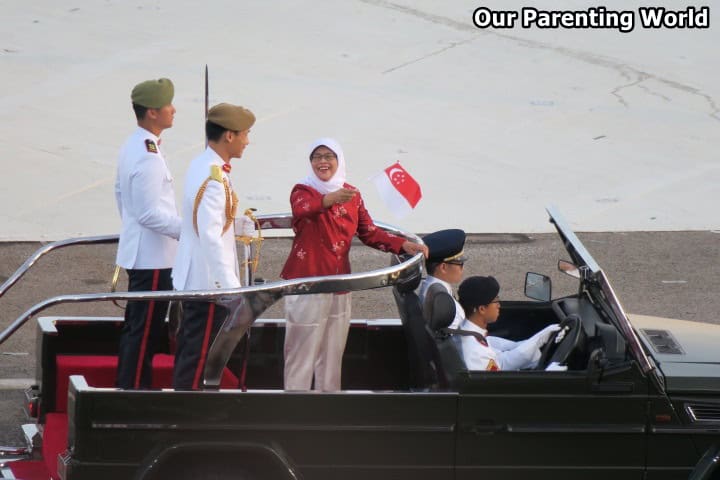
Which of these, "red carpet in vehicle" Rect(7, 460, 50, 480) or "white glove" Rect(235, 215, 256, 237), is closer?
"red carpet in vehicle" Rect(7, 460, 50, 480)

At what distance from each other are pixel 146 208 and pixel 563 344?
2.21 meters

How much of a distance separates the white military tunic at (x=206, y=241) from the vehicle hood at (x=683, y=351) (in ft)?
6.28

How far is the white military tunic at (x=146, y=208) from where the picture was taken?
21.4 ft

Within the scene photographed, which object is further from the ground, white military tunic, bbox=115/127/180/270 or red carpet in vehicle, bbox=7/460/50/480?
white military tunic, bbox=115/127/180/270

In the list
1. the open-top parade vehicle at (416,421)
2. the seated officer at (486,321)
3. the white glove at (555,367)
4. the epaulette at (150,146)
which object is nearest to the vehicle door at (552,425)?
the open-top parade vehicle at (416,421)

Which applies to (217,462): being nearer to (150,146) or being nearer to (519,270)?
(150,146)

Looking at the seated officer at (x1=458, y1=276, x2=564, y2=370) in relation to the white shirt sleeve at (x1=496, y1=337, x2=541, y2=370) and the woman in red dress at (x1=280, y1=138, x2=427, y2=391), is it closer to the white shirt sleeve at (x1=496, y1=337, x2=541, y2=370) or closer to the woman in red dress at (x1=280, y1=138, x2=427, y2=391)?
the white shirt sleeve at (x1=496, y1=337, x2=541, y2=370)

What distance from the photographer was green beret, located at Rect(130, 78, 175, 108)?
6.60 meters

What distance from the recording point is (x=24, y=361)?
322 inches

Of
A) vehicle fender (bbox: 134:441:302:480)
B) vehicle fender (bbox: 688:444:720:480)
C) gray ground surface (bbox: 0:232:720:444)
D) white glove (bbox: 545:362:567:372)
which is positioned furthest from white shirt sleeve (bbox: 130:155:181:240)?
vehicle fender (bbox: 688:444:720:480)

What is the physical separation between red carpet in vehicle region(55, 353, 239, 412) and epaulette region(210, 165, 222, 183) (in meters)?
1.04

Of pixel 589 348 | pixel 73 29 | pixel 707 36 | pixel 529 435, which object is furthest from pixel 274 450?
pixel 707 36

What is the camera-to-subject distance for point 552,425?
5.37m

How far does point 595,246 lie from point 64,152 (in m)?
5.13
